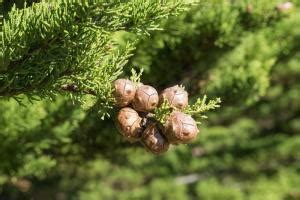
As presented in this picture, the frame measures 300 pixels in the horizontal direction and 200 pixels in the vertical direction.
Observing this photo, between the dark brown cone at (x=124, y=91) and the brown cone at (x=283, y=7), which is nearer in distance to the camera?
the dark brown cone at (x=124, y=91)

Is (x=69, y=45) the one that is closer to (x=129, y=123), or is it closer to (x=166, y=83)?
(x=129, y=123)

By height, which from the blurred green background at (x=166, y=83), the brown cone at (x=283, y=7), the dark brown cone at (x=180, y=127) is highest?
the dark brown cone at (x=180, y=127)

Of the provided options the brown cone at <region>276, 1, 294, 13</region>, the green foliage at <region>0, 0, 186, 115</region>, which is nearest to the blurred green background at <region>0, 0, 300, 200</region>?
Answer: the brown cone at <region>276, 1, 294, 13</region>

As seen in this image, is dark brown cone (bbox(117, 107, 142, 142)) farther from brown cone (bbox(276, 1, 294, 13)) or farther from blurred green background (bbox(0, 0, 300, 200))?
brown cone (bbox(276, 1, 294, 13))

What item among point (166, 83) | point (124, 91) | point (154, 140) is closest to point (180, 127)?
point (154, 140)

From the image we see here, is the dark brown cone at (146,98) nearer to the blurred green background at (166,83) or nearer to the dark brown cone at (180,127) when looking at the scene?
the dark brown cone at (180,127)

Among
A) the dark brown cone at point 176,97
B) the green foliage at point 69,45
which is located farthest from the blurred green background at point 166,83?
the dark brown cone at point 176,97

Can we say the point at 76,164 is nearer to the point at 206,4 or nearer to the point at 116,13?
the point at 206,4
